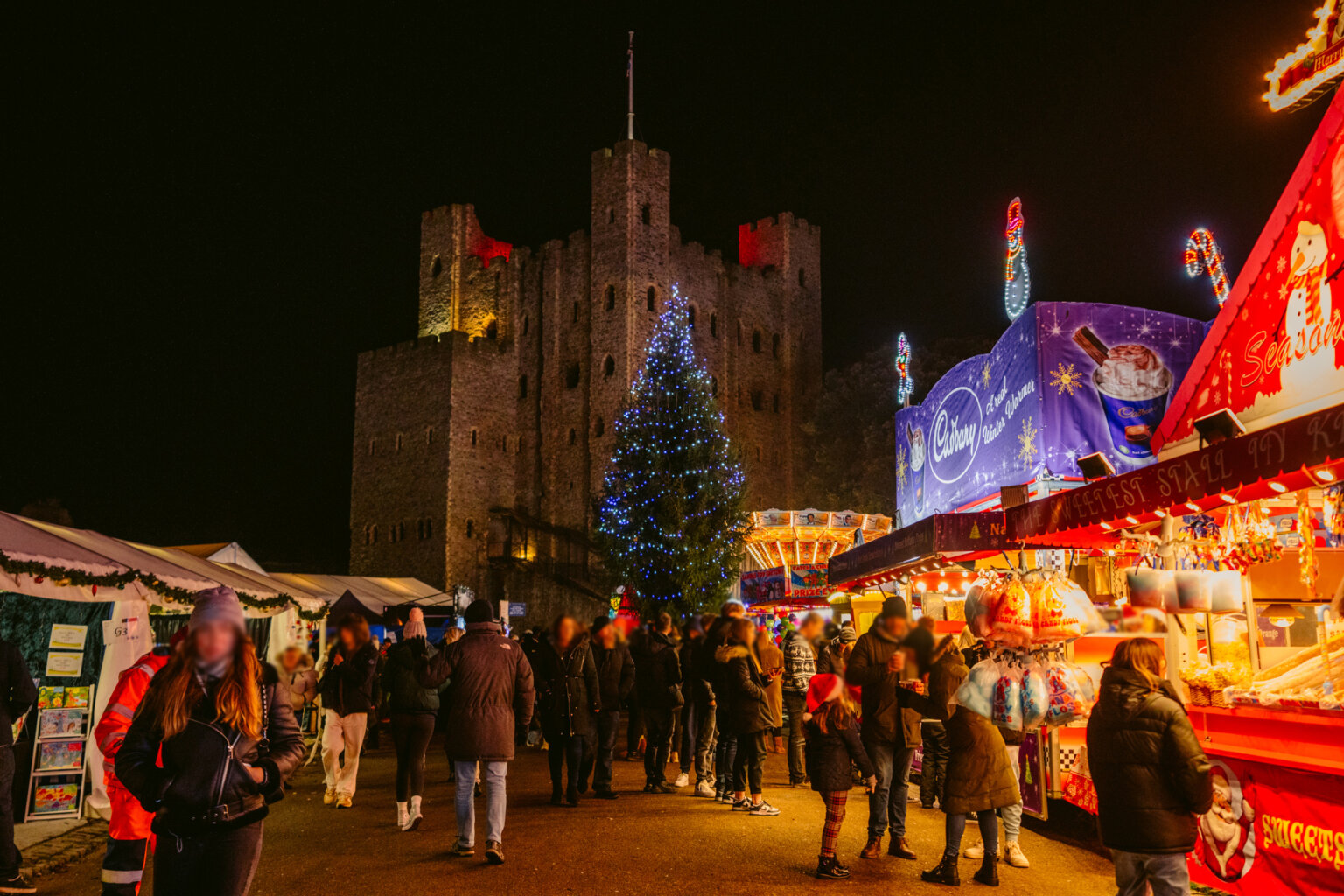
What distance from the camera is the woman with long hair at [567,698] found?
7.35 m

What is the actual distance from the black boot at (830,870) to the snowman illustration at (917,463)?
9174 mm

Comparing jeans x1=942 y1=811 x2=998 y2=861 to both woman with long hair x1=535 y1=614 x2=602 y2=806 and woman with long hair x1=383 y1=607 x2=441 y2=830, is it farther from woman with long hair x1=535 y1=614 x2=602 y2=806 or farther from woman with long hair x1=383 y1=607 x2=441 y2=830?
woman with long hair x1=383 y1=607 x2=441 y2=830

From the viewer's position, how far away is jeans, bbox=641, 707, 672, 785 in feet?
27.3

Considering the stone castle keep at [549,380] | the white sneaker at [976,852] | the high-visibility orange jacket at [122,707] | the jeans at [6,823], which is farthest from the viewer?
the stone castle keep at [549,380]

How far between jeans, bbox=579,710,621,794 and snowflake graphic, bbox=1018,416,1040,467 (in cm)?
477

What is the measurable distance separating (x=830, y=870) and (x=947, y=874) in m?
0.62

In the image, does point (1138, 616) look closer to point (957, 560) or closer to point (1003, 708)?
point (1003, 708)

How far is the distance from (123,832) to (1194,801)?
168 inches

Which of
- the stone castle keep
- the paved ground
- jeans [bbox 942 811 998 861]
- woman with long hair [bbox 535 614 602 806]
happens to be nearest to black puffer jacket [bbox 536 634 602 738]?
woman with long hair [bbox 535 614 602 806]

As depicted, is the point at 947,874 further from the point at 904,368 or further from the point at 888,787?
the point at 904,368

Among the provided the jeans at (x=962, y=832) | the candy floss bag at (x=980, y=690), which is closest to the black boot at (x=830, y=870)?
the jeans at (x=962, y=832)

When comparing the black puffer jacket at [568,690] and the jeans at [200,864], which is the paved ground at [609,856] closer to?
the black puffer jacket at [568,690]

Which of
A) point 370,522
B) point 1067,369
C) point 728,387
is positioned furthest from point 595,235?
point 1067,369

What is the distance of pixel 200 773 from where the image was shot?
3.02 meters
